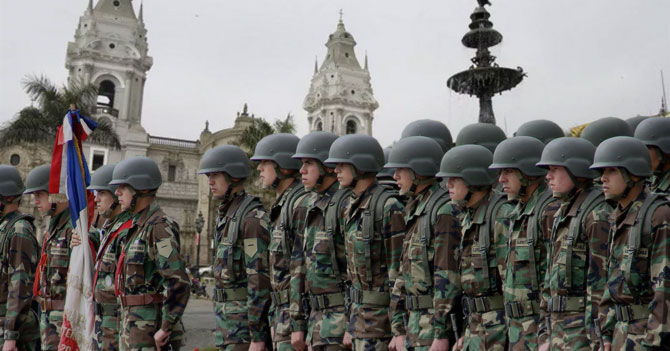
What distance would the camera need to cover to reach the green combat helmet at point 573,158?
4629mm

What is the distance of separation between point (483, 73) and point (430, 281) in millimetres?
11668

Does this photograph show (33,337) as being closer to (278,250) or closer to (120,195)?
(120,195)

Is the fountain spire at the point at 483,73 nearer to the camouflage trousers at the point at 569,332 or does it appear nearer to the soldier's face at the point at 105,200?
the soldier's face at the point at 105,200

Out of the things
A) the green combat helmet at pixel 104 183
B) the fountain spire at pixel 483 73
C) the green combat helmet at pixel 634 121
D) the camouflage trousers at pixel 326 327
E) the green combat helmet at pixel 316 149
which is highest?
the fountain spire at pixel 483 73

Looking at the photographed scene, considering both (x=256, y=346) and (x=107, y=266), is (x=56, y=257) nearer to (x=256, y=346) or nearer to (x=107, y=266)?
(x=107, y=266)

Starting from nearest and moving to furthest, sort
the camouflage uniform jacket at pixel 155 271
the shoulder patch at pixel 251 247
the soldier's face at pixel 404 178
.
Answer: the camouflage uniform jacket at pixel 155 271 → the soldier's face at pixel 404 178 → the shoulder patch at pixel 251 247

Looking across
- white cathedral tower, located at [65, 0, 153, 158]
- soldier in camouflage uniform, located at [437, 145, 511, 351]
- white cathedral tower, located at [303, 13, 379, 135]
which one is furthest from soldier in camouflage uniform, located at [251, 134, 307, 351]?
white cathedral tower, located at [303, 13, 379, 135]

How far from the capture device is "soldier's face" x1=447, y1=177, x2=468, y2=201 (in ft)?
17.2

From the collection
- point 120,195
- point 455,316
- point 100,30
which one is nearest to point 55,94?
point 120,195

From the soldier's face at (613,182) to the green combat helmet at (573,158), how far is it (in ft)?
0.98

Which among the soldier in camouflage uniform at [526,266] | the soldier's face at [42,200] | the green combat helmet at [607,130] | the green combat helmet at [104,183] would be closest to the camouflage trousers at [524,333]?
the soldier in camouflage uniform at [526,266]

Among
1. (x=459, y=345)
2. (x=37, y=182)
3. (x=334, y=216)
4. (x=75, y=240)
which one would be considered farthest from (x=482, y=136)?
(x=37, y=182)

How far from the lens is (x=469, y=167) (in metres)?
5.27

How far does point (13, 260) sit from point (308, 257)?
3713mm
